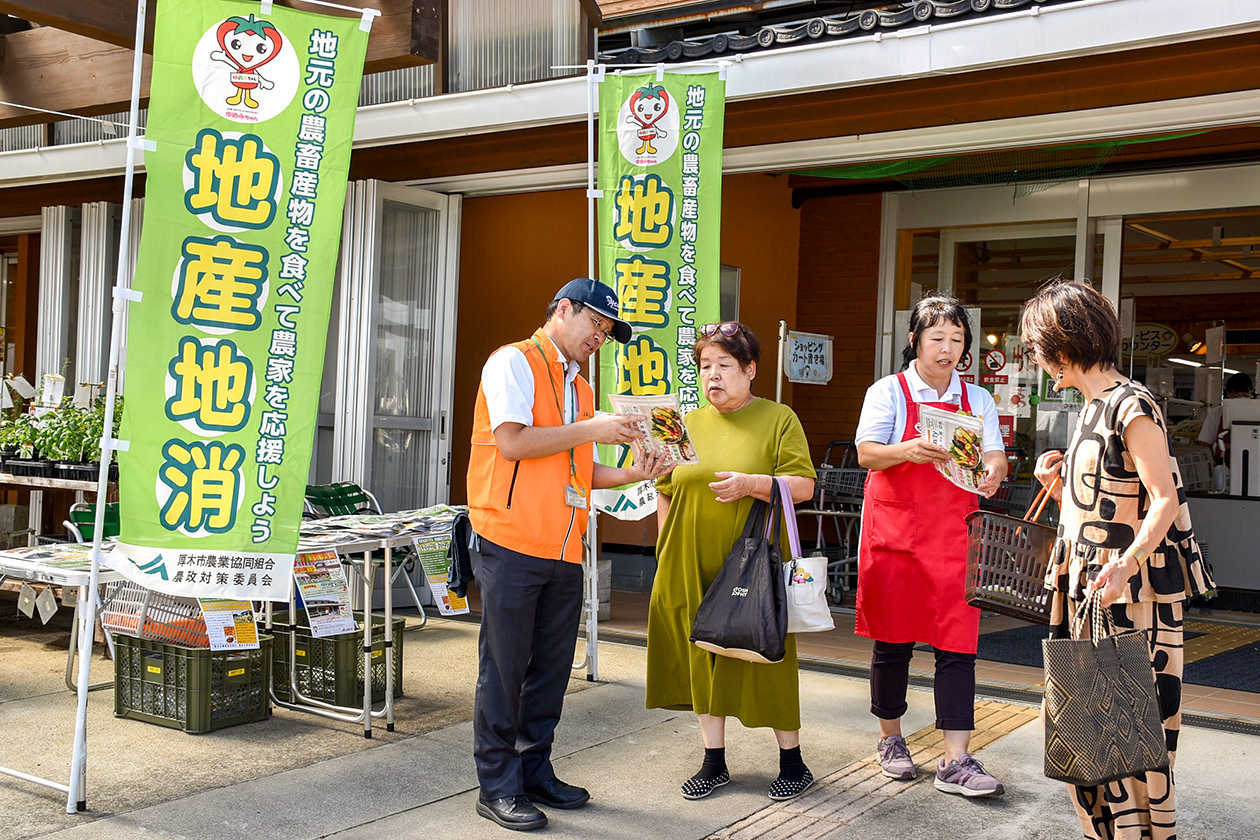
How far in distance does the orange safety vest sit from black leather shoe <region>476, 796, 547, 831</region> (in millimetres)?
809

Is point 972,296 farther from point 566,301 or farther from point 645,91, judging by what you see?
point 566,301

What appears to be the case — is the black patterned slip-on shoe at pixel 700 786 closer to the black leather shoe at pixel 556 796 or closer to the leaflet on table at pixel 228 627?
the black leather shoe at pixel 556 796

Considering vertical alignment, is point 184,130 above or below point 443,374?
above

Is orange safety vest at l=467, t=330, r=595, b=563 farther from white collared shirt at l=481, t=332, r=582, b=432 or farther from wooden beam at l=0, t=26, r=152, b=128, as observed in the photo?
wooden beam at l=0, t=26, r=152, b=128

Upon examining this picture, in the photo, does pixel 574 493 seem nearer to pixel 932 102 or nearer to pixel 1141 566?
pixel 1141 566

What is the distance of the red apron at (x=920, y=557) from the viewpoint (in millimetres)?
4102

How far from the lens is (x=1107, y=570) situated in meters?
2.81

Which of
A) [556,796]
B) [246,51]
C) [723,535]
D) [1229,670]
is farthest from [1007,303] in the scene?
[246,51]

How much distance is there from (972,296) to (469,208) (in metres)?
4.39

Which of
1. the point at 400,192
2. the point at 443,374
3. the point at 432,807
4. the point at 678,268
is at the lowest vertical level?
the point at 432,807

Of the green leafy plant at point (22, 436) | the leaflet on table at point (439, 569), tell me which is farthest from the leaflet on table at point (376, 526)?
the green leafy plant at point (22, 436)

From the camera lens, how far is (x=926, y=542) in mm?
4121

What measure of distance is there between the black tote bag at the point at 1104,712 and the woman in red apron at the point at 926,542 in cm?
128

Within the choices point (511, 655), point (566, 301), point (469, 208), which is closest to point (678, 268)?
point (566, 301)
